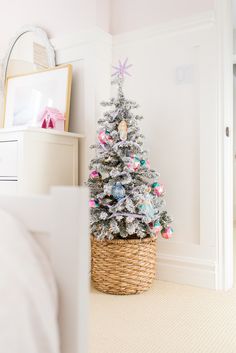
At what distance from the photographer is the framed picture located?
7.66 ft

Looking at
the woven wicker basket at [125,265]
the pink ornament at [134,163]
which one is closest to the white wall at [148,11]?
the pink ornament at [134,163]

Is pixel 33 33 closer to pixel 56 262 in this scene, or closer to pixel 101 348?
pixel 101 348

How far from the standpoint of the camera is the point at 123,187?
6.35 ft

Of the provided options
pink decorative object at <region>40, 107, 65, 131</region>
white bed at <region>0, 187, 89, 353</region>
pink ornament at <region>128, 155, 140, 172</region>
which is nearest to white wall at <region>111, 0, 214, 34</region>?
pink decorative object at <region>40, 107, 65, 131</region>

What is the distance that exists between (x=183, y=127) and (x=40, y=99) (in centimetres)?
100

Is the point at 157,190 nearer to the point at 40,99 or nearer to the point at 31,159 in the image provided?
the point at 31,159

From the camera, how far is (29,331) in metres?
0.51

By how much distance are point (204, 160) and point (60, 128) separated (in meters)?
0.94

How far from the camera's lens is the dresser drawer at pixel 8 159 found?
6.57 feet

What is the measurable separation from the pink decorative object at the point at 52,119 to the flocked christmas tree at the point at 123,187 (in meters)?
0.38

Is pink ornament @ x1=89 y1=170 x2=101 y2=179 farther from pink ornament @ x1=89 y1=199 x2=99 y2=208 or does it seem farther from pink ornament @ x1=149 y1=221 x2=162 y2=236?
pink ornament @ x1=149 y1=221 x2=162 y2=236

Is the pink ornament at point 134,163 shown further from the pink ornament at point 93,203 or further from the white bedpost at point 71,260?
the white bedpost at point 71,260

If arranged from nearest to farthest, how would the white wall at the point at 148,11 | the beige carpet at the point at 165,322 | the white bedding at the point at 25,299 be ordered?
the white bedding at the point at 25,299
the beige carpet at the point at 165,322
the white wall at the point at 148,11

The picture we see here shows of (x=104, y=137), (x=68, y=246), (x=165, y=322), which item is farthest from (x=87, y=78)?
(x=68, y=246)
